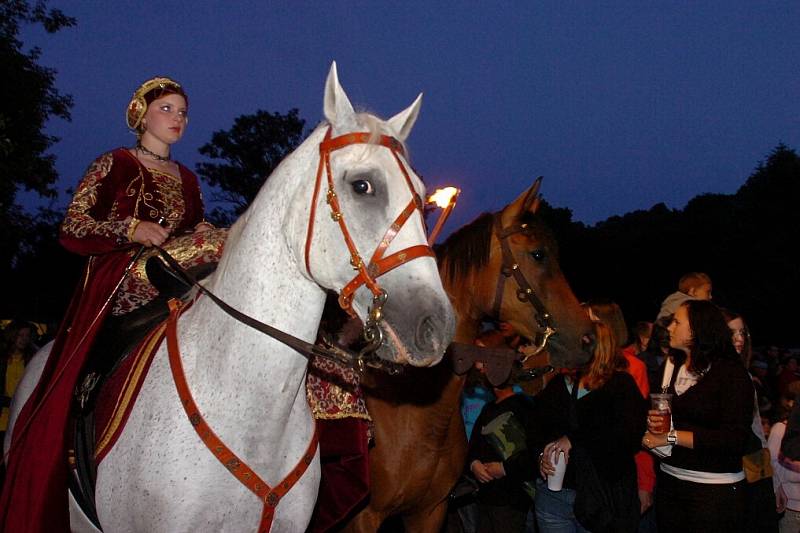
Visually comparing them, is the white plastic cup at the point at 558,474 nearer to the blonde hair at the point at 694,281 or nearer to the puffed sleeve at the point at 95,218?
the blonde hair at the point at 694,281

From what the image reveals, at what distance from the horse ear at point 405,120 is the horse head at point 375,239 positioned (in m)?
0.16

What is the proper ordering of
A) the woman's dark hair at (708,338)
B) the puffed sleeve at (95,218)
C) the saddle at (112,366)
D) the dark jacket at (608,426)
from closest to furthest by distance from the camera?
the saddle at (112,366) → the puffed sleeve at (95,218) → the woman's dark hair at (708,338) → the dark jacket at (608,426)

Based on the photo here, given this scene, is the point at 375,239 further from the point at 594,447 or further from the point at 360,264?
the point at 594,447

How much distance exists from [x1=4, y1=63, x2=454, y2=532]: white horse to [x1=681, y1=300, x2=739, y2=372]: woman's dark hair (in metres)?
2.90

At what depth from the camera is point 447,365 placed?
4.91m

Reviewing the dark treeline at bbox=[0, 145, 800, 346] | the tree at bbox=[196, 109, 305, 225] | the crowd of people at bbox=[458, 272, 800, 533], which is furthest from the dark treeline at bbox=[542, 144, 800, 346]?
the crowd of people at bbox=[458, 272, 800, 533]

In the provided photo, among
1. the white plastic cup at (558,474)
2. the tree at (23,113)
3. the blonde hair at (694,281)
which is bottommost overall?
the white plastic cup at (558,474)

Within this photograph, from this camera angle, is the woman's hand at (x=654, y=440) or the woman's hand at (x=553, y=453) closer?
the woman's hand at (x=654, y=440)

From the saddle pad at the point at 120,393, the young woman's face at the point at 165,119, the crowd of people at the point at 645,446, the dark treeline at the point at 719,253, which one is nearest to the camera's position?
the saddle pad at the point at 120,393

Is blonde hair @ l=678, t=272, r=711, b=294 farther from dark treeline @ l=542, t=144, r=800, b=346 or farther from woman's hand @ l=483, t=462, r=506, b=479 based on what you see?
dark treeline @ l=542, t=144, r=800, b=346

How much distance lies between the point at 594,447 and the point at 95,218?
3.64m

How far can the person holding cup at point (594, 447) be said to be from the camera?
4.88 meters

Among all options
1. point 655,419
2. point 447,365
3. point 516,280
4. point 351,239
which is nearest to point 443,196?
point 516,280

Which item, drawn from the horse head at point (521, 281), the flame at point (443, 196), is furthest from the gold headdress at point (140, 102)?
the horse head at point (521, 281)
